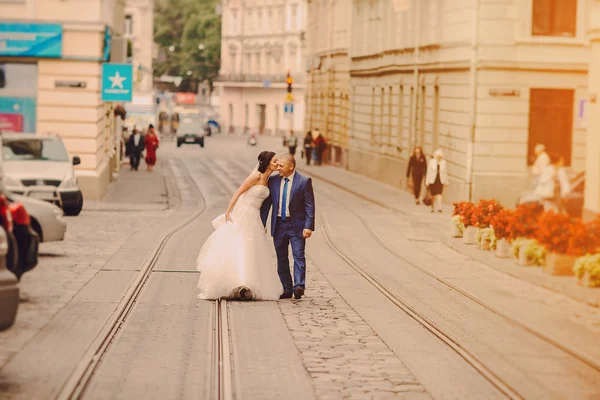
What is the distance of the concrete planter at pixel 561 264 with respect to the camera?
1821 centimetres

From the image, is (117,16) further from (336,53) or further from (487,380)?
(487,380)

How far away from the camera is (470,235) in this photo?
23750mm

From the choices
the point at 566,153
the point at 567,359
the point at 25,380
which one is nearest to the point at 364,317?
the point at 567,359

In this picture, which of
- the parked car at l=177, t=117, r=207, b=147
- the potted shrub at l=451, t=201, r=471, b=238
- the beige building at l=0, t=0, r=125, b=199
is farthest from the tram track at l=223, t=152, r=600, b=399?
the parked car at l=177, t=117, r=207, b=147

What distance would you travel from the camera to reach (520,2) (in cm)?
3281

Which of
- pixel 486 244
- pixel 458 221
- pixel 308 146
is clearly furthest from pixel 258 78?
pixel 486 244

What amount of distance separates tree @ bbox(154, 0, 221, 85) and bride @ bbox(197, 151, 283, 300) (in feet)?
375

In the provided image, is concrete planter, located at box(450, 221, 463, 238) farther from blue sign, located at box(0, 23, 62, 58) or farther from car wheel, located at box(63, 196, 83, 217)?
blue sign, located at box(0, 23, 62, 58)

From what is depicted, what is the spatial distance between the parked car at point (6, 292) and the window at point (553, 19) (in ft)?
84.8

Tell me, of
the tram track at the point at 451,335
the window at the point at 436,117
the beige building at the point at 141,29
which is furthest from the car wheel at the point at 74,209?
the beige building at the point at 141,29

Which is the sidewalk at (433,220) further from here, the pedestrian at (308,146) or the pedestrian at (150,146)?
the pedestrian at (150,146)

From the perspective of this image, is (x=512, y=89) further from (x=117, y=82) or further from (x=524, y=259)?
(x=524, y=259)

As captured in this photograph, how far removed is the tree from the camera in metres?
129

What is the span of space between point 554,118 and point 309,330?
21468mm
